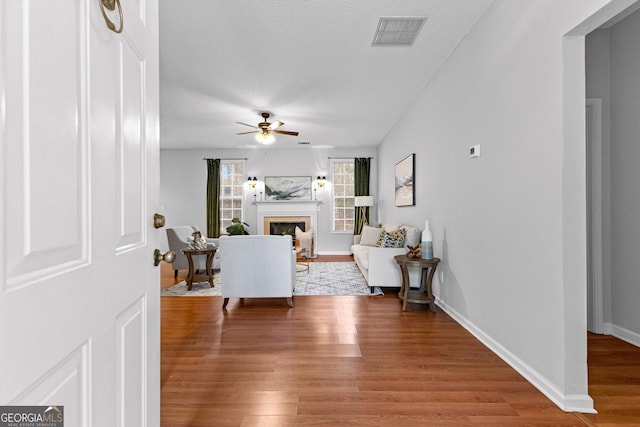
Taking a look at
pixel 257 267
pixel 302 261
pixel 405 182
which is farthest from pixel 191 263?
pixel 405 182

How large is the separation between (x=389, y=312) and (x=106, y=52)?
131 inches

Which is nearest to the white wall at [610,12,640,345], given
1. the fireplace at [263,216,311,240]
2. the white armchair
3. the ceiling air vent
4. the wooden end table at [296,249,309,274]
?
the ceiling air vent

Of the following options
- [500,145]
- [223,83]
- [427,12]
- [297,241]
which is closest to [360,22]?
[427,12]

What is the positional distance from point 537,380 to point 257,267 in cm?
269

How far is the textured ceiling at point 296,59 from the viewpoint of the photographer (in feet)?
8.74

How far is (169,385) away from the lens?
81.7 inches

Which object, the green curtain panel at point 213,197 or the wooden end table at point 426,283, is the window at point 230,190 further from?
the wooden end table at point 426,283

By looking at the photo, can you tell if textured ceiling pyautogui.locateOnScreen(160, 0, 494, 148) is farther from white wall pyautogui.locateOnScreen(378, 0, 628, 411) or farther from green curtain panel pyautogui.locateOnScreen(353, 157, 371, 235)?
green curtain panel pyautogui.locateOnScreen(353, 157, 371, 235)

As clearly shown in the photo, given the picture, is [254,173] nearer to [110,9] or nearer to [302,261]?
[302,261]

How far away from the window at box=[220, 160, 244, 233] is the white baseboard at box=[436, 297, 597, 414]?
6265mm

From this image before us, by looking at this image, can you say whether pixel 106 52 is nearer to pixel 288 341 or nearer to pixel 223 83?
pixel 288 341

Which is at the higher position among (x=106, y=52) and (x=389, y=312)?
(x=106, y=52)

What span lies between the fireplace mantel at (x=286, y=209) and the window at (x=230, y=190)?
1.71 ft

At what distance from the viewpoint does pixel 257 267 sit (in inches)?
145
